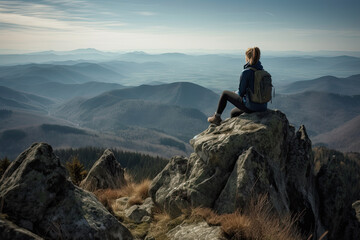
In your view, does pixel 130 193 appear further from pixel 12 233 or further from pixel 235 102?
pixel 12 233

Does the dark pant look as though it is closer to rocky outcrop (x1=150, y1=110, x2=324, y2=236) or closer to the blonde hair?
rocky outcrop (x1=150, y1=110, x2=324, y2=236)

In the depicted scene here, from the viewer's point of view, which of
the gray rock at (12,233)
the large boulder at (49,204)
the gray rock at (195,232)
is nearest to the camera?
the gray rock at (12,233)

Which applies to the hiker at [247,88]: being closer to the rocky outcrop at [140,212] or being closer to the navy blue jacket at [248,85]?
the navy blue jacket at [248,85]

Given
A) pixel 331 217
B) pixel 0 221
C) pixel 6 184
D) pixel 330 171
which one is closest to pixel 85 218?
pixel 0 221

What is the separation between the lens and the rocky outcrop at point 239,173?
27.1 ft

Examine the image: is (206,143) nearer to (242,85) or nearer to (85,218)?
(242,85)

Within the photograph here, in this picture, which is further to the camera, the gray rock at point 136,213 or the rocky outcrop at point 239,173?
the gray rock at point 136,213

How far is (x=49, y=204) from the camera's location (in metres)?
6.41

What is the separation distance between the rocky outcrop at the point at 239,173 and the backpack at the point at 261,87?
79cm

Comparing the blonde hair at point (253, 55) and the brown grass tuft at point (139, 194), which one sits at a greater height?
the blonde hair at point (253, 55)

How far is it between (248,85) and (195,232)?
7.14 metres

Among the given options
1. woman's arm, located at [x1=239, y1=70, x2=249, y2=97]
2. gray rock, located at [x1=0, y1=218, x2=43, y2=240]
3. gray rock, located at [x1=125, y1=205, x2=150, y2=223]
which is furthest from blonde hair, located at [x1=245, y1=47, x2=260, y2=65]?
gray rock, located at [x1=0, y1=218, x2=43, y2=240]

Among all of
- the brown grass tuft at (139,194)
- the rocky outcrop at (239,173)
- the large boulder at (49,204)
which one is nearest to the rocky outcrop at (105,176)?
the brown grass tuft at (139,194)

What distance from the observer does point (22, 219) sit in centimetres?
577
